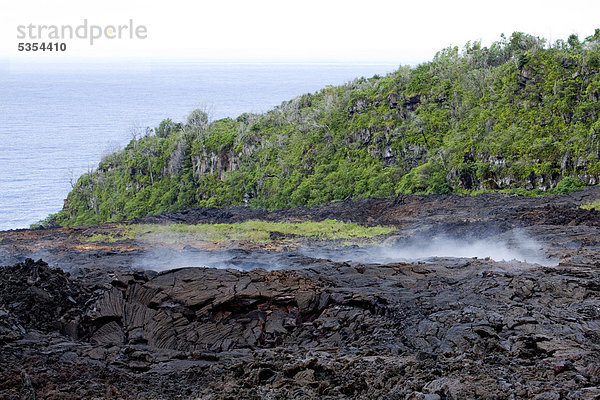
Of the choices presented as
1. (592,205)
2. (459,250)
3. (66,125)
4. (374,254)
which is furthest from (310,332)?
(66,125)

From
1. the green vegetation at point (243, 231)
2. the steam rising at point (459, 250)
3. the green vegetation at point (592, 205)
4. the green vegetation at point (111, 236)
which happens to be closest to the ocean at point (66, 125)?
the green vegetation at point (243, 231)

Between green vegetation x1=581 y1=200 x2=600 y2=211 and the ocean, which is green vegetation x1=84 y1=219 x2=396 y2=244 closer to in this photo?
green vegetation x1=581 y1=200 x2=600 y2=211

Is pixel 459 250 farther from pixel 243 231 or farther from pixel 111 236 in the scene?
pixel 111 236

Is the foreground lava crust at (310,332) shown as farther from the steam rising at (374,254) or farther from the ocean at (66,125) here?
the ocean at (66,125)

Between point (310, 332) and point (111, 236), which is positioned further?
point (111, 236)

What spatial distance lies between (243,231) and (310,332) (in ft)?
61.2

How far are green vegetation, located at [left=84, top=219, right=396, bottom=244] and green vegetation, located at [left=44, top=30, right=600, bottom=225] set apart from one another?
1123 cm

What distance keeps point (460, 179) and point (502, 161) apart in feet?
9.62

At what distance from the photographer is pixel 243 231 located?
29.7 metres

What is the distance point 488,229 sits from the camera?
80.1 ft

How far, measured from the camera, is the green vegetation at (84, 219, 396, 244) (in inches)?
1093

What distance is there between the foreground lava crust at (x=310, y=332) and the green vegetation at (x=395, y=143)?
2016 centimetres

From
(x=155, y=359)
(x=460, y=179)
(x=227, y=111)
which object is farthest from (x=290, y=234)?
(x=227, y=111)

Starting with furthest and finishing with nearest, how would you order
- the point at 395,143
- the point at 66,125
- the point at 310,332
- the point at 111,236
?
the point at 66,125 → the point at 395,143 → the point at 111,236 → the point at 310,332
